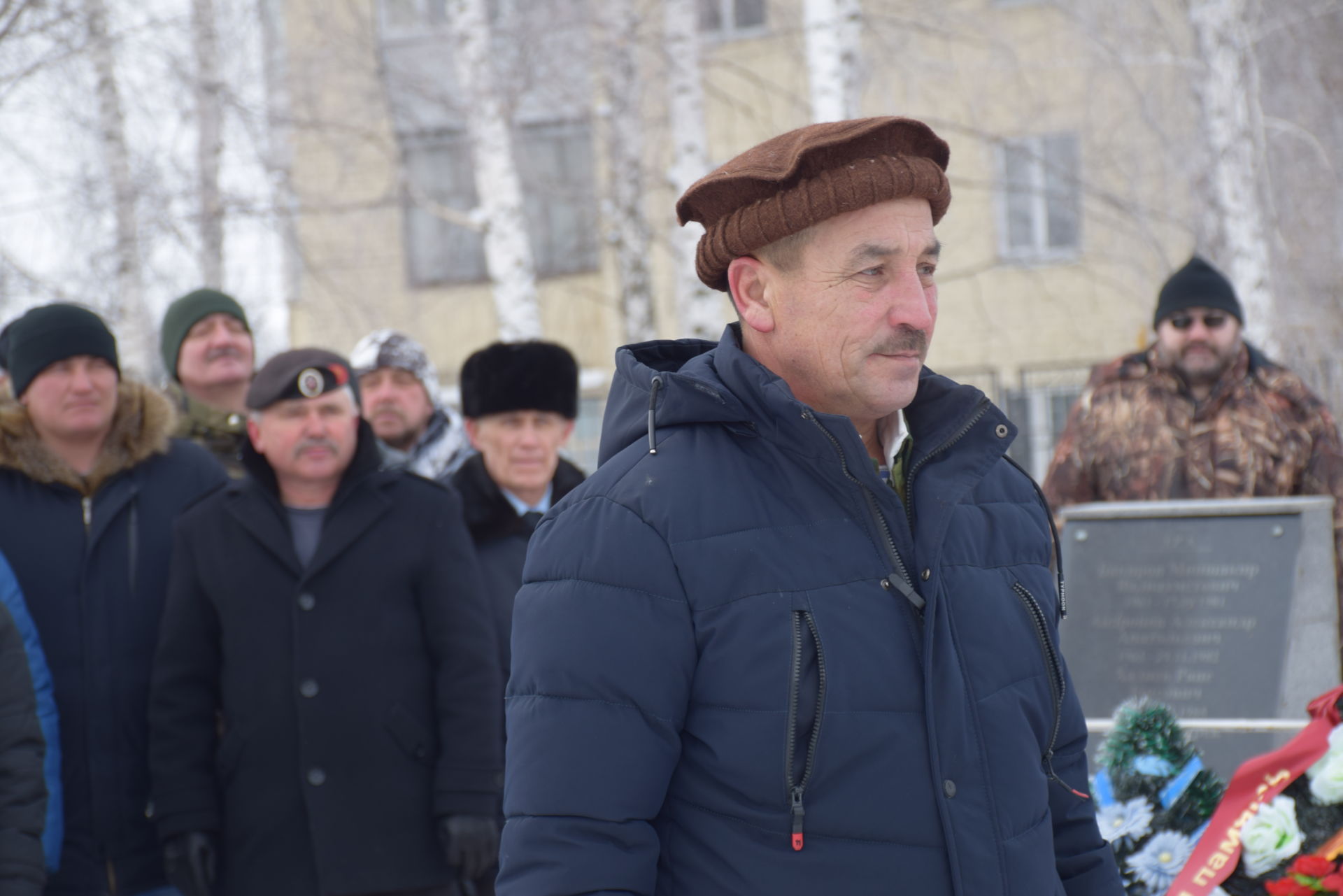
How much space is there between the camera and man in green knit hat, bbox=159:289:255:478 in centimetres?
520

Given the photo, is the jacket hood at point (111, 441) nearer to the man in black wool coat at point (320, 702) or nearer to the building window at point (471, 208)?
the man in black wool coat at point (320, 702)

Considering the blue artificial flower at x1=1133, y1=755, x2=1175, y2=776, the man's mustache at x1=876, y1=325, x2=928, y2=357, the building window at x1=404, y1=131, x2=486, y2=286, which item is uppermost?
the building window at x1=404, y1=131, x2=486, y2=286

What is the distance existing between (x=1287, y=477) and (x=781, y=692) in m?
4.19

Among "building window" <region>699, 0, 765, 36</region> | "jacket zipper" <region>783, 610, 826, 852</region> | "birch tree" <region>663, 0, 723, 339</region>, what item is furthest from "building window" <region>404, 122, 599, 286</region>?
"jacket zipper" <region>783, 610, 826, 852</region>

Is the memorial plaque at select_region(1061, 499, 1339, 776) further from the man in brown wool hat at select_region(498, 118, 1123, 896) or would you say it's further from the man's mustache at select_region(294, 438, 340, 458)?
the man in brown wool hat at select_region(498, 118, 1123, 896)

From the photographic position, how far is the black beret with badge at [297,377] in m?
4.11

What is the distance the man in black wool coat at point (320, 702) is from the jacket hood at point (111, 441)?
289 millimetres

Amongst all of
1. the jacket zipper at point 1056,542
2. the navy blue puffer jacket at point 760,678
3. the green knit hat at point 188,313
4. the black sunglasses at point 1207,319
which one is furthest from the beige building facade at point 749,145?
the navy blue puffer jacket at point 760,678

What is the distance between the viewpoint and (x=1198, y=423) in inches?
218

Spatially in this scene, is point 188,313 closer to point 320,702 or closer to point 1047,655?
point 320,702

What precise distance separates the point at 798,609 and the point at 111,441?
288 centimetres

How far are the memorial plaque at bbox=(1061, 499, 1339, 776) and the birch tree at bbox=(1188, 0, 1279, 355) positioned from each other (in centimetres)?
559

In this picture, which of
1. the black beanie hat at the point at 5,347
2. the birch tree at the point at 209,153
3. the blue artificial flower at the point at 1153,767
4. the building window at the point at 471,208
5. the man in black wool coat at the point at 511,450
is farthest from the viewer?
the building window at the point at 471,208

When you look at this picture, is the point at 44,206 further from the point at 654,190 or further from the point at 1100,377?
the point at 1100,377
